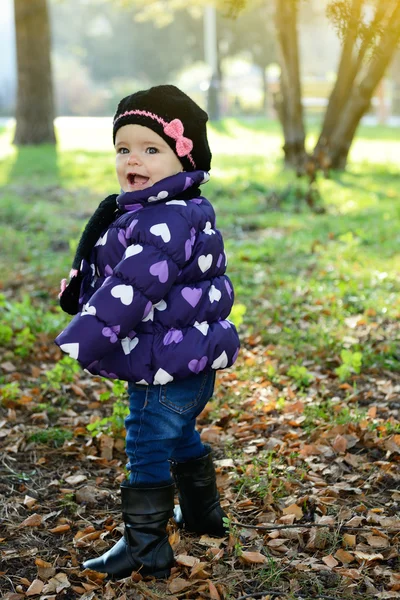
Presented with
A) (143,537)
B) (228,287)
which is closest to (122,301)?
(228,287)

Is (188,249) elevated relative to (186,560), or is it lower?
elevated

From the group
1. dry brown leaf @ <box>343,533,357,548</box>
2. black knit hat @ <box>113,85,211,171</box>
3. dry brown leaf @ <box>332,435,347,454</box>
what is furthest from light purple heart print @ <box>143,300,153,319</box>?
dry brown leaf @ <box>332,435,347,454</box>

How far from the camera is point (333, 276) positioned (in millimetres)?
7012

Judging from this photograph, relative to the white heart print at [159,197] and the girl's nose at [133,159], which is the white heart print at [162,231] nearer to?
the white heart print at [159,197]

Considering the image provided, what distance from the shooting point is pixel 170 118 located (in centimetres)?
284

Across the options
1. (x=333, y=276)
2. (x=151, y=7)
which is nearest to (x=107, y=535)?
(x=333, y=276)

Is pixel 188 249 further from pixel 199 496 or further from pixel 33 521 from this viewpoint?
pixel 33 521

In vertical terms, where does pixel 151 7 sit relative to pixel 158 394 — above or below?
above

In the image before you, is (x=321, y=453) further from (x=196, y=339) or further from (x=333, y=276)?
(x=333, y=276)

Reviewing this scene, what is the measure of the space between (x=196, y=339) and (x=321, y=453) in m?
1.46

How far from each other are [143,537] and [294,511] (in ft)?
2.63

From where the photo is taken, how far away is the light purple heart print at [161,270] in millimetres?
2678

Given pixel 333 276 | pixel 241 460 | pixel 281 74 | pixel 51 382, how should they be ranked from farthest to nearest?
pixel 281 74
pixel 333 276
pixel 51 382
pixel 241 460

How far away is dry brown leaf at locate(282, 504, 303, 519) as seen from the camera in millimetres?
3451
